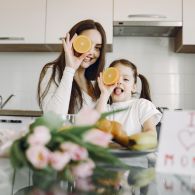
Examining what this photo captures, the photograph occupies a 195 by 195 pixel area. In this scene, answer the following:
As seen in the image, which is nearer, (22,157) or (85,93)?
(22,157)

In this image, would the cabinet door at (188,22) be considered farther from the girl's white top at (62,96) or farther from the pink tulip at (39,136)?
the pink tulip at (39,136)

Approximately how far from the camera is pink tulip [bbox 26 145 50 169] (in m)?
0.48

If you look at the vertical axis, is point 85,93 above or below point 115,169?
above

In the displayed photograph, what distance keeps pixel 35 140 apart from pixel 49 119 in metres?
0.07

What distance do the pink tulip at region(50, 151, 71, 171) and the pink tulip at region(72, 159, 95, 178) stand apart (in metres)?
0.03

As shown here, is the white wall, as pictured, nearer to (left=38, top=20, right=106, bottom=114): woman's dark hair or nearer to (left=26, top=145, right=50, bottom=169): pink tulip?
(left=38, top=20, right=106, bottom=114): woman's dark hair

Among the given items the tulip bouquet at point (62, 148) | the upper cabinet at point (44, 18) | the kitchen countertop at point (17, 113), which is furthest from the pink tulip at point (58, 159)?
the upper cabinet at point (44, 18)

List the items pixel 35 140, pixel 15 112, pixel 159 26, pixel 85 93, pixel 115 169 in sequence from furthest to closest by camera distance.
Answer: pixel 159 26
pixel 15 112
pixel 85 93
pixel 115 169
pixel 35 140

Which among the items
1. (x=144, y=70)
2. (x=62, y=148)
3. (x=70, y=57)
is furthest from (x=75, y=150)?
(x=144, y=70)

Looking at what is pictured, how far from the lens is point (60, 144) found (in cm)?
51

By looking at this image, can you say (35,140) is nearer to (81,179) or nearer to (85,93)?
(81,179)

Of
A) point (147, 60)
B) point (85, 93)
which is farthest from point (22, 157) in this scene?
point (147, 60)

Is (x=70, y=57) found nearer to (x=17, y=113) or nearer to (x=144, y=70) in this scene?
(x=17, y=113)

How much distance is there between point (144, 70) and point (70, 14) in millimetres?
696
